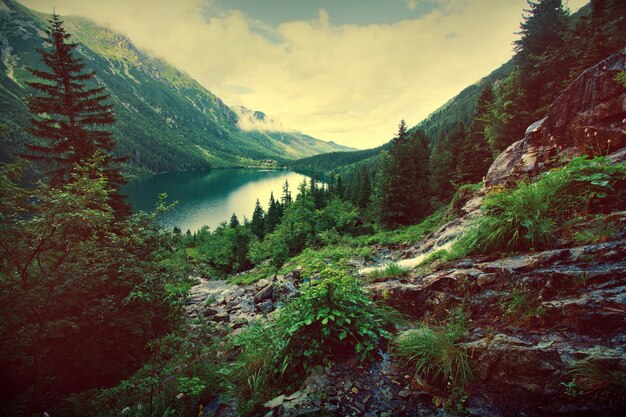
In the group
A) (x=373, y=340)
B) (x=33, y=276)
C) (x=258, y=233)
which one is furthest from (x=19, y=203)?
(x=258, y=233)

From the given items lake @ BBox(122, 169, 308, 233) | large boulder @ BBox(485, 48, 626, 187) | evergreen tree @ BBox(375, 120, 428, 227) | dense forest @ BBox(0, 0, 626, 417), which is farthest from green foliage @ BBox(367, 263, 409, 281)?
lake @ BBox(122, 169, 308, 233)

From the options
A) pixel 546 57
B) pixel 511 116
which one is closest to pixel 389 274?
pixel 511 116

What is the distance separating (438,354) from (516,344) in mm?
939

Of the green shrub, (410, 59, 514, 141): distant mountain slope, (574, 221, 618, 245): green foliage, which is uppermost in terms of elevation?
(410, 59, 514, 141): distant mountain slope

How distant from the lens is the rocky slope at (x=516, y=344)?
2652 millimetres

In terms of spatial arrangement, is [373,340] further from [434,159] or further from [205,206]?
[205,206]

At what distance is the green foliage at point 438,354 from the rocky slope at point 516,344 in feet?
0.34

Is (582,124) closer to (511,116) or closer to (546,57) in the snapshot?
(511,116)

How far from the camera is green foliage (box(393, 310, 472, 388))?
128 inches

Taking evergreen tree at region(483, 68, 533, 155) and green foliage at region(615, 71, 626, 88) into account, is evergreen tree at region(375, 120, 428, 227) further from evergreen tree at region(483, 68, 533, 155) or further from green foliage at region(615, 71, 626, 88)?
green foliage at region(615, 71, 626, 88)

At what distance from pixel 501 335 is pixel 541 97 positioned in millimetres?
23305

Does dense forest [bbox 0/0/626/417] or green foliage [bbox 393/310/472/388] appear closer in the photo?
green foliage [bbox 393/310/472/388]

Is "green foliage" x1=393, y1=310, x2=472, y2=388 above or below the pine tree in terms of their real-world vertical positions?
below

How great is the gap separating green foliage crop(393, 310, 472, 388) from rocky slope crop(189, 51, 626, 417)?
10 centimetres
